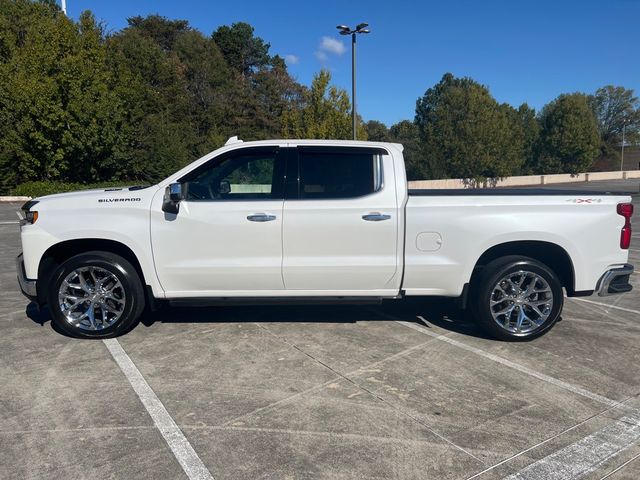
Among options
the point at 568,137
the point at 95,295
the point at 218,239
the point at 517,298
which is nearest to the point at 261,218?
the point at 218,239

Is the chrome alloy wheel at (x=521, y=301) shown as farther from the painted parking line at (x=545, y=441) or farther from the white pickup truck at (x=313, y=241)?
the painted parking line at (x=545, y=441)

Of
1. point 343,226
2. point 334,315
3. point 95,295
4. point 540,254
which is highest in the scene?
point 343,226

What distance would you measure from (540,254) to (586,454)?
244 cm

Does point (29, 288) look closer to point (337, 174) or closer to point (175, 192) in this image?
point (175, 192)

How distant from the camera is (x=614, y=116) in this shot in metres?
82.4

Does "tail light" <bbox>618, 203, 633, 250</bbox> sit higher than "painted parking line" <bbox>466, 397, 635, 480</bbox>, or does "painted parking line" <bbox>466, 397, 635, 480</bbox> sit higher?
"tail light" <bbox>618, 203, 633, 250</bbox>

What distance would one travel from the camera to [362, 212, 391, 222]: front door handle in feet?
15.4

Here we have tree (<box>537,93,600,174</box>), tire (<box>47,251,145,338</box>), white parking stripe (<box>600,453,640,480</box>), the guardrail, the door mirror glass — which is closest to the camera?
white parking stripe (<box>600,453,640,480</box>)

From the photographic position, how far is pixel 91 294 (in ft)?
16.0

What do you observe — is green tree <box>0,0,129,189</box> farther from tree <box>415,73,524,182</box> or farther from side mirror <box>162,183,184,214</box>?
tree <box>415,73,524,182</box>

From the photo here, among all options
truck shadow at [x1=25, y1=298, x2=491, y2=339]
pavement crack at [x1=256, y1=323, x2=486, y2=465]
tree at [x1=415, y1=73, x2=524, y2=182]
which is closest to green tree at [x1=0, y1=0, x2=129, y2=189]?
truck shadow at [x1=25, y1=298, x2=491, y2=339]

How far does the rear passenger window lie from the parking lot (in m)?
1.42

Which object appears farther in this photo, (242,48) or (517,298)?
(242,48)

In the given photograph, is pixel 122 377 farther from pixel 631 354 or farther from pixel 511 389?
pixel 631 354
